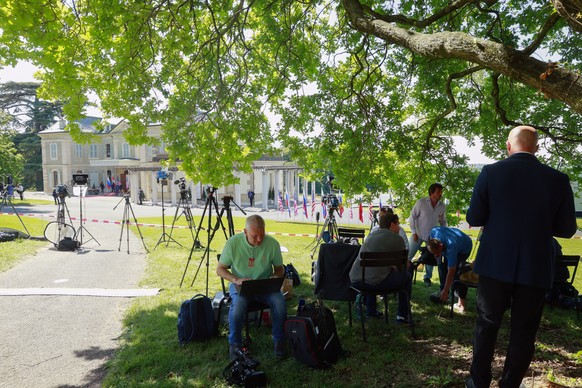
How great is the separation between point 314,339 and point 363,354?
625mm

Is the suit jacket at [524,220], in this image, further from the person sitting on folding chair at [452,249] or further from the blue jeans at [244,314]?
the person sitting on folding chair at [452,249]

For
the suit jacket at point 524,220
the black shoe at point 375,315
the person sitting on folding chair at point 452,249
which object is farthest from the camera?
the person sitting on folding chair at point 452,249

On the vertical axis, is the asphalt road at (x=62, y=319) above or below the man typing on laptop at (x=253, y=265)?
below

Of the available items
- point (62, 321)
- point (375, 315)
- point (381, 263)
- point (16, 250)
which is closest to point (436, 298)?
point (375, 315)

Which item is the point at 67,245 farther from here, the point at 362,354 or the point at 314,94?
the point at 362,354

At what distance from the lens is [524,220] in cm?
275

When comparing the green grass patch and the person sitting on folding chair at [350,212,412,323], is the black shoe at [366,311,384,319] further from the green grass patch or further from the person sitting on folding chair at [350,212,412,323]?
the green grass patch

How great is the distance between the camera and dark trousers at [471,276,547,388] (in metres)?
2.78

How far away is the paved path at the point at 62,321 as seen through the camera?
4.06m

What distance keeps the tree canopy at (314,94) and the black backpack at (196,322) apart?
3577 mm

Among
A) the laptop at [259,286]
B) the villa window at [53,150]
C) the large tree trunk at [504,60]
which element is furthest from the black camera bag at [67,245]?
the villa window at [53,150]

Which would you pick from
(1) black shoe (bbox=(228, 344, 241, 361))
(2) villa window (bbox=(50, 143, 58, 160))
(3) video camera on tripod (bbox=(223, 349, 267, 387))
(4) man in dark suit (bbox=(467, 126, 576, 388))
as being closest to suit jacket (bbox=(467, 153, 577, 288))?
(4) man in dark suit (bbox=(467, 126, 576, 388))

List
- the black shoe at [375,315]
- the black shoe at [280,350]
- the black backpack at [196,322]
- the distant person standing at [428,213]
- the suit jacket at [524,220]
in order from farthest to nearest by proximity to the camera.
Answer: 1. the distant person standing at [428,213]
2. the black shoe at [375,315]
3. the black backpack at [196,322]
4. the black shoe at [280,350]
5. the suit jacket at [524,220]

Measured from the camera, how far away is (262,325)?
17.3 feet
